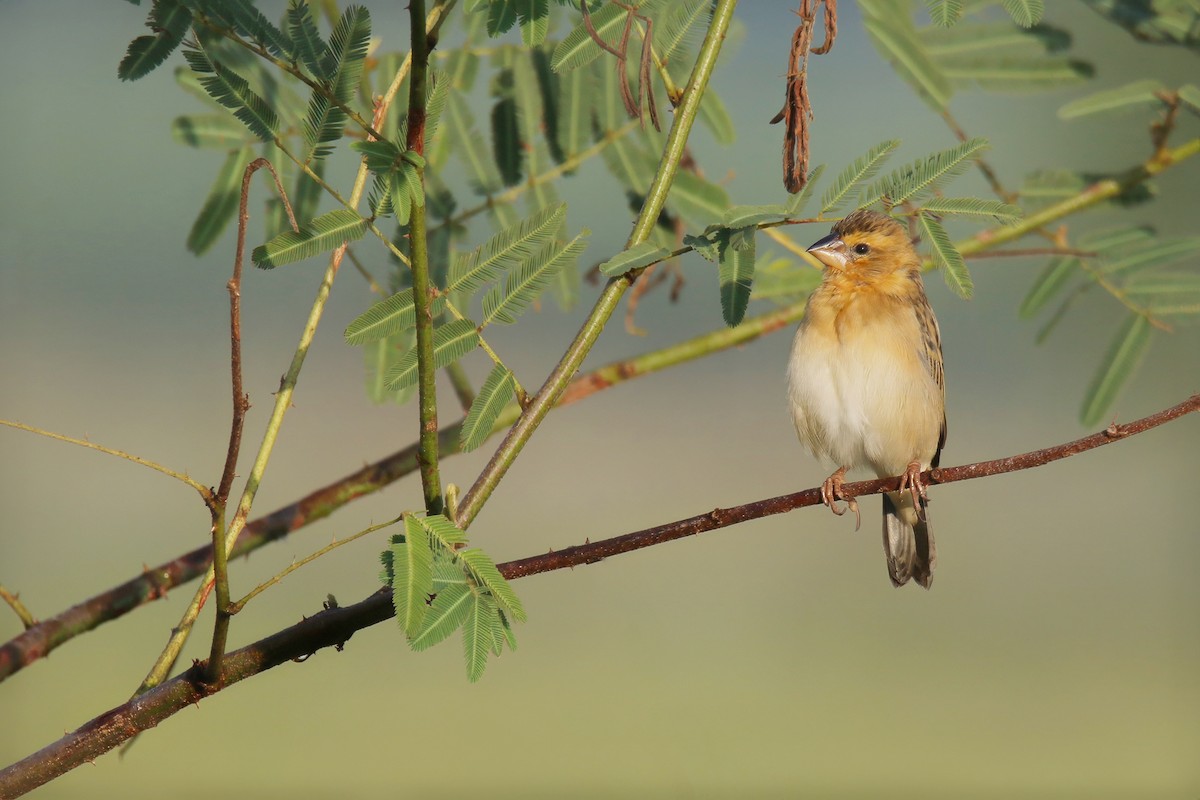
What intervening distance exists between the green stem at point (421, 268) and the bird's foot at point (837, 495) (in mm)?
498

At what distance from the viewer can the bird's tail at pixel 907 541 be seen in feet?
8.96

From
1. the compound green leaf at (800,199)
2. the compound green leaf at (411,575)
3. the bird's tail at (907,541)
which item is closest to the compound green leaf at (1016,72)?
the bird's tail at (907,541)

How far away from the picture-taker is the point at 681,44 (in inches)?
69.1

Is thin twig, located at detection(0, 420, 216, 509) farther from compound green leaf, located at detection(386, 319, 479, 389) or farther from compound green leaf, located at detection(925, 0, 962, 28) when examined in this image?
compound green leaf, located at detection(925, 0, 962, 28)

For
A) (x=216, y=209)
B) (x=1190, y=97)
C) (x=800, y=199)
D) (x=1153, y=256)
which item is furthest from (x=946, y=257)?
(x=216, y=209)

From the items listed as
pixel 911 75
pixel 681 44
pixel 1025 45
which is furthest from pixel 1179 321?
pixel 681 44

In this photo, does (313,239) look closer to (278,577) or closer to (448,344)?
(448,344)

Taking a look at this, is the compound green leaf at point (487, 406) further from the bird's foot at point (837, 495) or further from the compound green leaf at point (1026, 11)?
the compound green leaf at point (1026, 11)

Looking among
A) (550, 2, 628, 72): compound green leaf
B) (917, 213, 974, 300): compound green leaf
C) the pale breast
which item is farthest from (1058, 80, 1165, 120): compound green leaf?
(550, 2, 628, 72): compound green leaf

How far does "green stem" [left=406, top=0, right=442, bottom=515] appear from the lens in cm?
100

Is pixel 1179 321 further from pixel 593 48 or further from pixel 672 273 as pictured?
pixel 593 48

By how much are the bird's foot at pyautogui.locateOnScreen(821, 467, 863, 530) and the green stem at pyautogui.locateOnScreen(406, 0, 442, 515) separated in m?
0.50

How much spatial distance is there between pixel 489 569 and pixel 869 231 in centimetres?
179

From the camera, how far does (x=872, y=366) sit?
253cm
